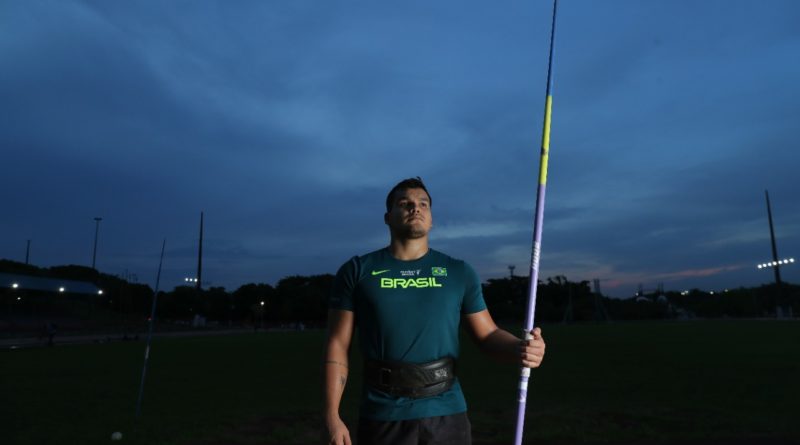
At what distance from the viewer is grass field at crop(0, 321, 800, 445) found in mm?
8719

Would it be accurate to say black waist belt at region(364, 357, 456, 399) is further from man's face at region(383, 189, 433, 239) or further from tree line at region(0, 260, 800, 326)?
tree line at region(0, 260, 800, 326)

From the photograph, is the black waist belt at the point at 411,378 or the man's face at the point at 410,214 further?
the man's face at the point at 410,214

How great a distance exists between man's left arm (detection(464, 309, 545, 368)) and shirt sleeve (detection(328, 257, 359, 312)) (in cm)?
68

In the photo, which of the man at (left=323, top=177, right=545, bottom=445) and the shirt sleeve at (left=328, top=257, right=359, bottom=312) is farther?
the shirt sleeve at (left=328, top=257, right=359, bottom=312)

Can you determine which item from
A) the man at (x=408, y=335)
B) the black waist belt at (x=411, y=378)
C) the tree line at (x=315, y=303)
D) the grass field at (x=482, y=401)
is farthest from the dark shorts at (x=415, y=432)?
the tree line at (x=315, y=303)

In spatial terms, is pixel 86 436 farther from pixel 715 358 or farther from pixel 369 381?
pixel 715 358

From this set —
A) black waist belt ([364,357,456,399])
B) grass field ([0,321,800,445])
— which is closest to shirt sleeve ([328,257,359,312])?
black waist belt ([364,357,456,399])

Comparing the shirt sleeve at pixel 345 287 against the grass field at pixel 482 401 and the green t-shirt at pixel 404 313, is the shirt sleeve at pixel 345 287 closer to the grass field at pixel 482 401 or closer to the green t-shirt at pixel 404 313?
the green t-shirt at pixel 404 313

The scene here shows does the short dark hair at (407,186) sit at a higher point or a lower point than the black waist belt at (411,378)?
higher

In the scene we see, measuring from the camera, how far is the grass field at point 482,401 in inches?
343

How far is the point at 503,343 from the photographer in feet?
9.78

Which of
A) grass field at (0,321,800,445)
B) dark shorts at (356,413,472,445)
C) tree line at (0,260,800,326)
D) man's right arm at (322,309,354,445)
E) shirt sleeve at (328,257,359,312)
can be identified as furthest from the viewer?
tree line at (0,260,800,326)

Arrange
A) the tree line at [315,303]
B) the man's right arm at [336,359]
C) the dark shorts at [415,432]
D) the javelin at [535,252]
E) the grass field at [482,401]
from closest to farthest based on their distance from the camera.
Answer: the javelin at [535,252]
the dark shorts at [415,432]
the man's right arm at [336,359]
the grass field at [482,401]
the tree line at [315,303]

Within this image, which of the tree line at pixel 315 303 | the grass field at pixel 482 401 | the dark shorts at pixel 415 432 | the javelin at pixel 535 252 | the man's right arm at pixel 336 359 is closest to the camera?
the javelin at pixel 535 252
